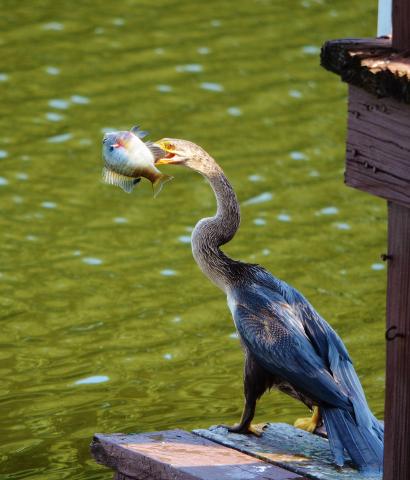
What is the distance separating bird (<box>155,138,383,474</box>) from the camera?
15.9 ft

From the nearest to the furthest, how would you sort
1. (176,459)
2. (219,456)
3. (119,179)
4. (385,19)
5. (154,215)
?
(385,19)
(176,459)
(219,456)
(119,179)
(154,215)

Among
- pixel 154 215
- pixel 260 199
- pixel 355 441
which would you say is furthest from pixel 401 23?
pixel 260 199

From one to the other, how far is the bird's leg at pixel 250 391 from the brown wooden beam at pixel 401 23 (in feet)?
5.94

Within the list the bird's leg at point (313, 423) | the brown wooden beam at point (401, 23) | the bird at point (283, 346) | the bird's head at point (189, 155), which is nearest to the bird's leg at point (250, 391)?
the bird at point (283, 346)

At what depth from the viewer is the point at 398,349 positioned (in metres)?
3.84

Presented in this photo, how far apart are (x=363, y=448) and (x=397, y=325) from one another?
3.50ft

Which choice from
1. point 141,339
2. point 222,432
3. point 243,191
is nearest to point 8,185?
point 243,191

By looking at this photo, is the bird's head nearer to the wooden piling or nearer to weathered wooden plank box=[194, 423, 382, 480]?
weathered wooden plank box=[194, 423, 382, 480]

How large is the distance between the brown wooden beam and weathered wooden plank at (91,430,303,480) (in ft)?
5.21

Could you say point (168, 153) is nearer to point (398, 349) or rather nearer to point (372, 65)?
point (398, 349)

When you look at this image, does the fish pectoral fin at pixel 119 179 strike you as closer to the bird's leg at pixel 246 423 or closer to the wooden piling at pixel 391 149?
the bird's leg at pixel 246 423

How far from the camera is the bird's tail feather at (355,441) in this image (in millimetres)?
4723

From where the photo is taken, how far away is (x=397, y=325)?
12.5 feet

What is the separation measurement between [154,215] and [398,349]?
5930 mm
